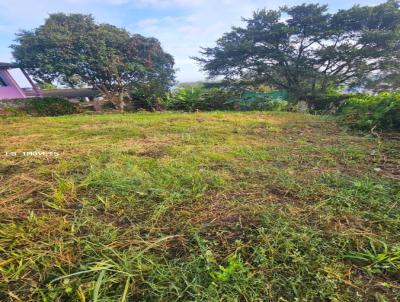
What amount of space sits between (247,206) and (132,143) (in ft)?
7.06

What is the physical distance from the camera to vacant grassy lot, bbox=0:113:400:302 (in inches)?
35.7

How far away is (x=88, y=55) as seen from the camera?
12.0 metres

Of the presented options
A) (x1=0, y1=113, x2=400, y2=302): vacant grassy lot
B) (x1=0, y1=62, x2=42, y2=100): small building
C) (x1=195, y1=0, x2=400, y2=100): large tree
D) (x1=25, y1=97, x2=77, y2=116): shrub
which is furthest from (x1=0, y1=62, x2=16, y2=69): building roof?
(x1=0, y1=113, x2=400, y2=302): vacant grassy lot

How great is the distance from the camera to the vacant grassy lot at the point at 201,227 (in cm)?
91

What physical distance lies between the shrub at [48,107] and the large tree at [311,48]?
7.80 m

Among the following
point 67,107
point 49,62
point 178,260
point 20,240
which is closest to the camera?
point 178,260

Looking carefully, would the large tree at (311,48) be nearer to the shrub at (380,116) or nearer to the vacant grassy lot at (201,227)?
the shrub at (380,116)

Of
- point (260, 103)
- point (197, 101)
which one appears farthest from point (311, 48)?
point (197, 101)

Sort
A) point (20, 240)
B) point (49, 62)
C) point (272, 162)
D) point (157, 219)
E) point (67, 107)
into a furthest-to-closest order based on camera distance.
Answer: point (49, 62) < point (67, 107) < point (272, 162) < point (157, 219) < point (20, 240)

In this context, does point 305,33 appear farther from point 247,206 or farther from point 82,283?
point 82,283

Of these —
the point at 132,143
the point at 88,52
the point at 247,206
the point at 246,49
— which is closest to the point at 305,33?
the point at 246,49

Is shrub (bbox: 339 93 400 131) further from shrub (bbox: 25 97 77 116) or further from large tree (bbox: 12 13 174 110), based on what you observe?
shrub (bbox: 25 97 77 116)

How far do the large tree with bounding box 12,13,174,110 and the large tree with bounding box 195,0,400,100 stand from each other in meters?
4.54

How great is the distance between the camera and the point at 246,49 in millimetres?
11758
